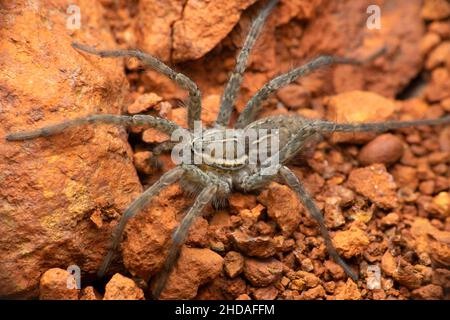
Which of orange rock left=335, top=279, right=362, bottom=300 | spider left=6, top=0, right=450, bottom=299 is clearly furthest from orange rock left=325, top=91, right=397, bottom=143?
orange rock left=335, top=279, right=362, bottom=300

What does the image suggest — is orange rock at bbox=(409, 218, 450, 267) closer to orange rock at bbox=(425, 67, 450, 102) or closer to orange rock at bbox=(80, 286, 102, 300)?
orange rock at bbox=(425, 67, 450, 102)

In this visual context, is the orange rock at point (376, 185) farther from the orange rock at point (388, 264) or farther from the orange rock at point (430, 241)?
the orange rock at point (388, 264)

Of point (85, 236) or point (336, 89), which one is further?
point (336, 89)

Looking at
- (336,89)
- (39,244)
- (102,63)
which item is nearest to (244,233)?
(39,244)

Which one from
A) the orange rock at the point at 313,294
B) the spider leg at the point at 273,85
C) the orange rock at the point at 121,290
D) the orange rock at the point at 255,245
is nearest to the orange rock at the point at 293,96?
the spider leg at the point at 273,85

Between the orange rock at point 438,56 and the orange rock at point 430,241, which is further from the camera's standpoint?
the orange rock at point 438,56
